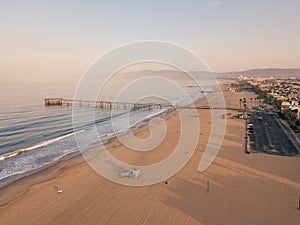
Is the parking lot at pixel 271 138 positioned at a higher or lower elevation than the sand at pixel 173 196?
higher

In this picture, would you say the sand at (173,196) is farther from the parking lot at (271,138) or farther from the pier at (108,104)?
the pier at (108,104)

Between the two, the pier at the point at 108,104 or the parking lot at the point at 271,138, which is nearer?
the parking lot at the point at 271,138

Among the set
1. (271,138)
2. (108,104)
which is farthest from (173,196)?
(108,104)

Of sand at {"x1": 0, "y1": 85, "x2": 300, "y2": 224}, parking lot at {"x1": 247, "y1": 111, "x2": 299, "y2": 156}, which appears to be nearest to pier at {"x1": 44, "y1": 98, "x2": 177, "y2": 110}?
parking lot at {"x1": 247, "y1": 111, "x2": 299, "y2": 156}

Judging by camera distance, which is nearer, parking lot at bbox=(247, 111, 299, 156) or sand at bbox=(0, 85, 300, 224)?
sand at bbox=(0, 85, 300, 224)

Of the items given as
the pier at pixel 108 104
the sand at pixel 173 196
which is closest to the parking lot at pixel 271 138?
the sand at pixel 173 196

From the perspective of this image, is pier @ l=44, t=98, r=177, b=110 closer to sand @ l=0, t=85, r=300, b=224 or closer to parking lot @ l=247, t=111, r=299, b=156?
parking lot @ l=247, t=111, r=299, b=156

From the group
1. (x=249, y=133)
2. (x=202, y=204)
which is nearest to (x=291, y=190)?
(x=202, y=204)

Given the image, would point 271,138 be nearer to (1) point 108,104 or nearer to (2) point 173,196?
(2) point 173,196
